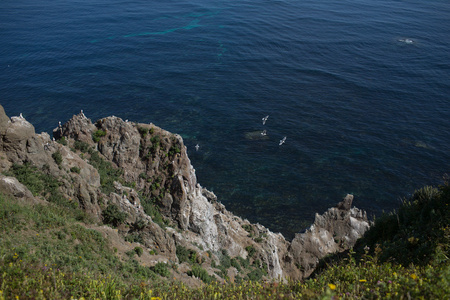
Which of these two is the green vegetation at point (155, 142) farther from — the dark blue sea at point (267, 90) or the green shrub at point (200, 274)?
the dark blue sea at point (267, 90)

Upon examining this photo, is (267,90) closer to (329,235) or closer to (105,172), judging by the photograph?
(329,235)

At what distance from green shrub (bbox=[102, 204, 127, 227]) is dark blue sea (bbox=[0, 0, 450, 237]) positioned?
119 feet

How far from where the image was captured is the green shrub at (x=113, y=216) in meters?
35.7

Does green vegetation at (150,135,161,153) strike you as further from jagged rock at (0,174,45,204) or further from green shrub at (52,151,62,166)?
jagged rock at (0,174,45,204)

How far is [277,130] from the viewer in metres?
94.0

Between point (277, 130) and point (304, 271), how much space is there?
4586 centimetres

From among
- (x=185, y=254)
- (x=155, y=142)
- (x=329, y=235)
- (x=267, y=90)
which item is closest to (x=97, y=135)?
(x=155, y=142)

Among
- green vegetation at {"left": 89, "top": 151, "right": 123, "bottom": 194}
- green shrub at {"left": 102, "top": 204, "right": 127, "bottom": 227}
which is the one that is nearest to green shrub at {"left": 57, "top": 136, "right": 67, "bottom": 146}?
green vegetation at {"left": 89, "top": 151, "right": 123, "bottom": 194}

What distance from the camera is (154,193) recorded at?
47344mm

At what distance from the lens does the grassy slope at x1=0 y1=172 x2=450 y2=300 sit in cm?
1576

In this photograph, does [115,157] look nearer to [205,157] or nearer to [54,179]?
[54,179]

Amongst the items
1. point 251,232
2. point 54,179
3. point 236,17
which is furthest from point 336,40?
point 54,179

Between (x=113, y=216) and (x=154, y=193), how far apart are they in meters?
11.9

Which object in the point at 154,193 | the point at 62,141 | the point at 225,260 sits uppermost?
the point at 62,141
